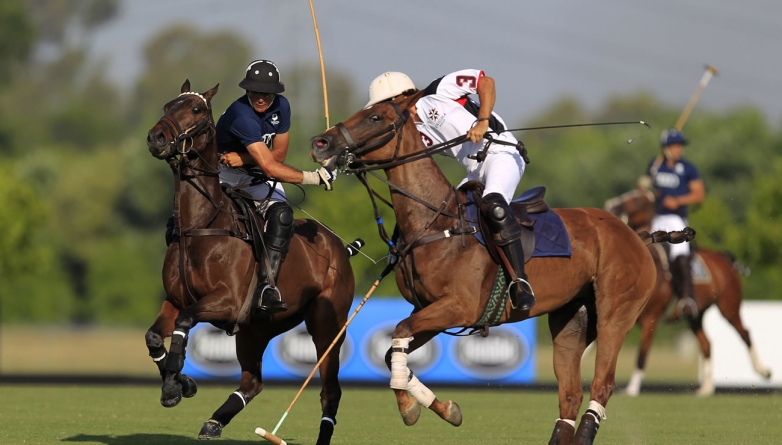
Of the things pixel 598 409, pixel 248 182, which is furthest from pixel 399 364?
pixel 248 182

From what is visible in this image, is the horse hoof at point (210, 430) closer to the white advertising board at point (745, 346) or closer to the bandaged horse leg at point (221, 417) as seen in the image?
the bandaged horse leg at point (221, 417)

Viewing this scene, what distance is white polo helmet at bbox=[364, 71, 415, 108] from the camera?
7777 millimetres

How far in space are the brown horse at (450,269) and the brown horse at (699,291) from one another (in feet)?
23.6

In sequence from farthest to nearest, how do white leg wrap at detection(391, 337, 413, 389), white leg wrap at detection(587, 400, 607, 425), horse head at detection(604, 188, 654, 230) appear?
1. horse head at detection(604, 188, 654, 230)
2. white leg wrap at detection(587, 400, 607, 425)
3. white leg wrap at detection(391, 337, 413, 389)

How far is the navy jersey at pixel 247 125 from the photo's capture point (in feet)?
27.4

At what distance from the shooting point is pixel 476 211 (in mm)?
7816

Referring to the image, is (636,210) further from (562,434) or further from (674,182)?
(562,434)

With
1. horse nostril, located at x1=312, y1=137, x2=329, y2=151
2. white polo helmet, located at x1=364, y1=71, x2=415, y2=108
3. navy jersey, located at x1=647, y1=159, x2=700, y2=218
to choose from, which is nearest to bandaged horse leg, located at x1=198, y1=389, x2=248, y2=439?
horse nostril, located at x1=312, y1=137, x2=329, y2=151

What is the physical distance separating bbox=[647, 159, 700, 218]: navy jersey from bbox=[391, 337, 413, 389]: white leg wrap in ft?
32.4

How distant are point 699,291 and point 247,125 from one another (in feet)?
31.9

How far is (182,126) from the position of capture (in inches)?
311

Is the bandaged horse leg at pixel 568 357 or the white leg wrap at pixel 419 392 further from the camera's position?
the bandaged horse leg at pixel 568 357

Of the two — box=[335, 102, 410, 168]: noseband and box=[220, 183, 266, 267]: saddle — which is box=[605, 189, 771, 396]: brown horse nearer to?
box=[220, 183, 266, 267]: saddle

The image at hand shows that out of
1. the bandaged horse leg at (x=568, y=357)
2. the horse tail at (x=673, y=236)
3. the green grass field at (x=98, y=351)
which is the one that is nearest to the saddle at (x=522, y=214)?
the bandaged horse leg at (x=568, y=357)
